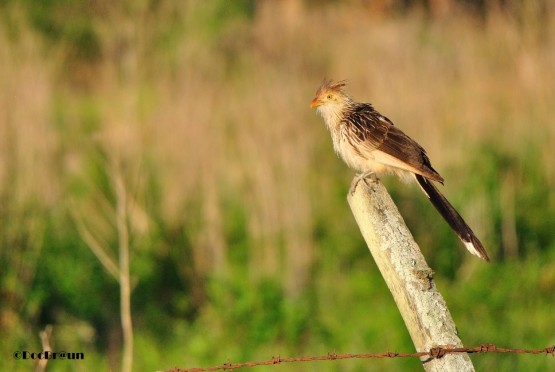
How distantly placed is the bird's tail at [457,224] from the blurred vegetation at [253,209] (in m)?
2.26

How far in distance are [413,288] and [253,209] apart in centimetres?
545

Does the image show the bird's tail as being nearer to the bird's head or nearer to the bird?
the bird

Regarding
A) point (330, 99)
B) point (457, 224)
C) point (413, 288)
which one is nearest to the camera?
point (413, 288)

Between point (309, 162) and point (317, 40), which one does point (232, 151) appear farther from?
point (317, 40)

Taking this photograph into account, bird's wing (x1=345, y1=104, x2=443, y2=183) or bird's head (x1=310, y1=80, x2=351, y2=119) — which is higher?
bird's head (x1=310, y1=80, x2=351, y2=119)

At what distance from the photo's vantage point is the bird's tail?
402 cm

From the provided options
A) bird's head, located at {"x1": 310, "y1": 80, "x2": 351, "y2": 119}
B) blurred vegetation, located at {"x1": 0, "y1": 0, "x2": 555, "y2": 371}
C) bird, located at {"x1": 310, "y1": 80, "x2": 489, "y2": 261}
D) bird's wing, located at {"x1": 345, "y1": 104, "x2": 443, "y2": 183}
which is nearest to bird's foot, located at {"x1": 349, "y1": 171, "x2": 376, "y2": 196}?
bird, located at {"x1": 310, "y1": 80, "x2": 489, "y2": 261}

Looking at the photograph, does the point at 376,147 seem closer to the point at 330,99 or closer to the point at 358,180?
the point at 330,99

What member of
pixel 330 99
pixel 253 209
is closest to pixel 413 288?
pixel 330 99

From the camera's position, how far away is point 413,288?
3113 mm

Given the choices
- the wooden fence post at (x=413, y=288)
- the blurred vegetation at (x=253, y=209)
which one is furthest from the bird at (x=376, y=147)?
the blurred vegetation at (x=253, y=209)

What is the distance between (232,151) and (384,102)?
1.77 m

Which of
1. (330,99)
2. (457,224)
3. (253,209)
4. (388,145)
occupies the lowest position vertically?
(457,224)

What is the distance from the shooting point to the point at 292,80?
930 centimetres
